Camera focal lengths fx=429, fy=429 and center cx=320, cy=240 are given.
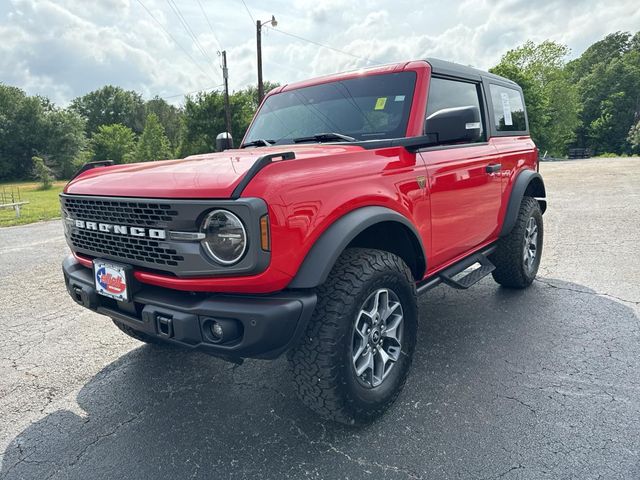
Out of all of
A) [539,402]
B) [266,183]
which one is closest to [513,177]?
[539,402]

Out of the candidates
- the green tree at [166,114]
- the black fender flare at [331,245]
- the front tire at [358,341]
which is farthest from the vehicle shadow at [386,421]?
the green tree at [166,114]

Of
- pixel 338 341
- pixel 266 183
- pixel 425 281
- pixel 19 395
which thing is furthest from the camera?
pixel 425 281

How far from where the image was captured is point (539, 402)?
7.82 feet

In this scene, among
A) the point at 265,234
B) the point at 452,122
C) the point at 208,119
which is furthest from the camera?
the point at 208,119

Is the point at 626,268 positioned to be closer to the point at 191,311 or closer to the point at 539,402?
the point at 539,402

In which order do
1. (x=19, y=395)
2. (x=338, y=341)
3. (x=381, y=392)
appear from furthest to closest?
1. (x=19, y=395)
2. (x=381, y=392)
3. (x=338, y=341)

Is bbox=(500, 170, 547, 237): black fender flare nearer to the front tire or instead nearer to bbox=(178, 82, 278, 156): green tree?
the front tire

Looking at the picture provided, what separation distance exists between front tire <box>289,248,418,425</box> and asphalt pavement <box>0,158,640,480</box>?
0.20 metres

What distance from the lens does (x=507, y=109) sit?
4.16 meters

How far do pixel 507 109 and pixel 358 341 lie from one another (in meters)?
3.08

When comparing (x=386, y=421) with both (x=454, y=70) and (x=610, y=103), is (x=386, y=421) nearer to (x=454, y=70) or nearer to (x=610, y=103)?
(x=454, y=70)

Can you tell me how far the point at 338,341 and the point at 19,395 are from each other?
7.03 ft

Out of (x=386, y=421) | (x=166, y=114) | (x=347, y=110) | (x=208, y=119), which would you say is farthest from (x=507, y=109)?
(x=166, y=114)

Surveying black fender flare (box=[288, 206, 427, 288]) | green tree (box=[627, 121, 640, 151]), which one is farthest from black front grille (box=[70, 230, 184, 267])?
green tree (box=[627, 121, 640, 151])
